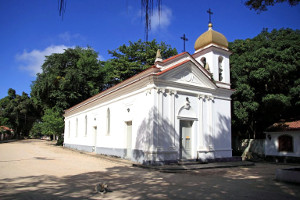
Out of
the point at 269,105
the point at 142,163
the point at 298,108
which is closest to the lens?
the point at 142,163

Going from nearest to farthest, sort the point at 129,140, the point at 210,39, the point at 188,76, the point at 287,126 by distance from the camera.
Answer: the point at 188,76, the point at 129,140, the point at 210,39, the point at 287,126

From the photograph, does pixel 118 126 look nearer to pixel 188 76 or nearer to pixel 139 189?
pixel 188 76

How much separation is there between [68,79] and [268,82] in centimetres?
2542

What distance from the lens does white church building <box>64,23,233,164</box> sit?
44.8ft

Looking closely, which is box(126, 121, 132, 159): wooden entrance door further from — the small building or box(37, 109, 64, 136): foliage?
box(37, 109, 64, 136): foliage

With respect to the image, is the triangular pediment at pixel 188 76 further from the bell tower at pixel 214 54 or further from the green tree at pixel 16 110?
the green tree at pixel 16 110

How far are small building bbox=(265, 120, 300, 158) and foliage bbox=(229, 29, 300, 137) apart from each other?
1.55 metres

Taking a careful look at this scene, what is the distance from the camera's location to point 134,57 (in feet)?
115

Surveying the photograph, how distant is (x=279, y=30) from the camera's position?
23.9m

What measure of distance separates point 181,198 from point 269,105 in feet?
50.3

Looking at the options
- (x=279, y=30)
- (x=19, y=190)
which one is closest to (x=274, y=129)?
(x=279, y=30)

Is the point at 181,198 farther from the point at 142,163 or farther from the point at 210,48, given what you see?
the point at 210,48

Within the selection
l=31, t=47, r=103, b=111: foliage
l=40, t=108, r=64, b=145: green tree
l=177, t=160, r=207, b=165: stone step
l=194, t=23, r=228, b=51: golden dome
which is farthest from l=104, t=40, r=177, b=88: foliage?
l=177, t=160, r=207, b=165: stone step

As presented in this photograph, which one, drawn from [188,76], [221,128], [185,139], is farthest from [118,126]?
[221,128]
